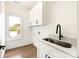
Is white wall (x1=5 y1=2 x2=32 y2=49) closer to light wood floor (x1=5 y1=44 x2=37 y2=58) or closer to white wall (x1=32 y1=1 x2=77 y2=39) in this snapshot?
light wood floor (x1=5 y1=44 x2=37 y2=58)

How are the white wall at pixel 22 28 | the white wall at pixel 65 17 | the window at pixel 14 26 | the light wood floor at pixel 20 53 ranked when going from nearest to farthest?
the white wall at pixel 65 17 → the light wood floor at pixel 20 53 → the white wall at pixel 22 28 → the window at pixel 14 26

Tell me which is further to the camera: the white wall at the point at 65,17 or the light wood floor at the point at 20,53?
the light wood floor at the point at 20,53

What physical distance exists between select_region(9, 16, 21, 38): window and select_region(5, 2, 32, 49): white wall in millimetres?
195

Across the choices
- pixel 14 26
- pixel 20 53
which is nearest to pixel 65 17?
pixel 20 53

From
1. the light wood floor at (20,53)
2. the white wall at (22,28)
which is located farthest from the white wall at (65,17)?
the white wall at (22,28)

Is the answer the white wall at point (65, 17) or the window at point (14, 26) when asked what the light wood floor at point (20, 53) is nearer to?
the window at point (14, 26)

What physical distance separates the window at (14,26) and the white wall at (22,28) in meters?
0.20

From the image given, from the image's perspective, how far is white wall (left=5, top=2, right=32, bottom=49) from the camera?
3.44 meters

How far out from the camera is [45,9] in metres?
2.73

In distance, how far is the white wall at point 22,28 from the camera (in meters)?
3.44

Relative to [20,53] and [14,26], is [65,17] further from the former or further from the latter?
[14,26]

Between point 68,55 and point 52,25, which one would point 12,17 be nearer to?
point 52,25

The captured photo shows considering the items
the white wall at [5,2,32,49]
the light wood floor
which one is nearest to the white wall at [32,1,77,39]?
the light wood floor

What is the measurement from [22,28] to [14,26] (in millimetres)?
513
